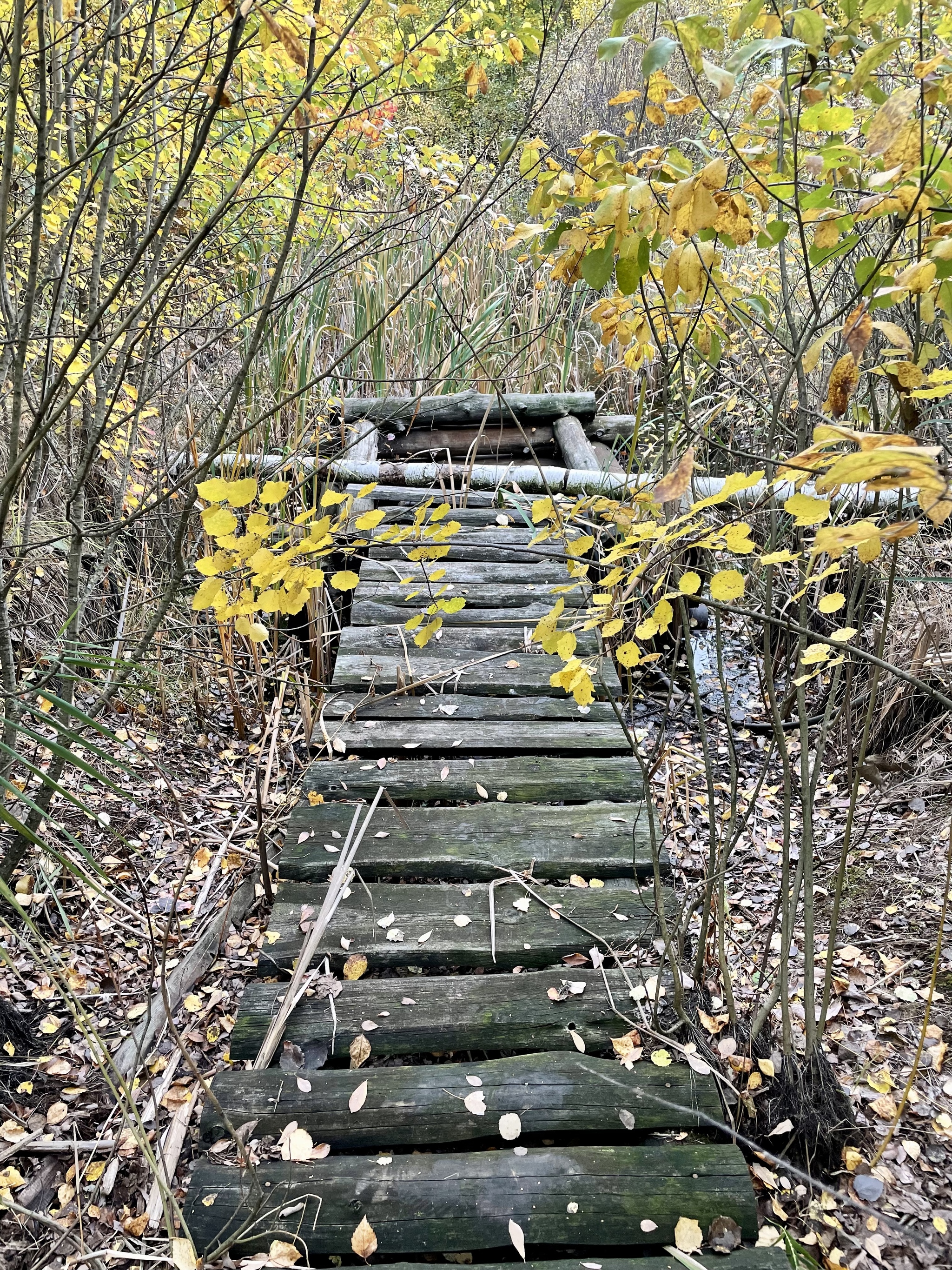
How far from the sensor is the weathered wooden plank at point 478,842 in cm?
218

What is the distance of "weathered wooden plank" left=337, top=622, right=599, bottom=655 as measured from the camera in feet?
10.2

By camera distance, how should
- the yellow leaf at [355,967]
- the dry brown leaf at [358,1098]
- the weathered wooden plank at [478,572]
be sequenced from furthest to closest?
the weathered wooden plank at [478,572], the yellow leaf at [355,967], the dry brown leaf at [358,1098]

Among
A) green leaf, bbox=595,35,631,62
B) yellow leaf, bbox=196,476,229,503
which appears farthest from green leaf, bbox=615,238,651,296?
yellow leaf, bbox=196,476,229,503

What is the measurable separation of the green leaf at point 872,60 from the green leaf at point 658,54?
0.30m

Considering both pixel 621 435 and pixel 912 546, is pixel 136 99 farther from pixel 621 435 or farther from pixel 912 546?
pixel 621 435

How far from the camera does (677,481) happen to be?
1.07 metres

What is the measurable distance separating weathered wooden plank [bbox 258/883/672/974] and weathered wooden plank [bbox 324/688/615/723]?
760 millimetres

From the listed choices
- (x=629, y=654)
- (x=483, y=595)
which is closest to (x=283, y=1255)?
(x=629, y=654)

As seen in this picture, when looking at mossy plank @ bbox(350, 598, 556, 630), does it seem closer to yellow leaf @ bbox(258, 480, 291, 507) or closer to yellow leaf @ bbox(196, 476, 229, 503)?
yellow leaf @ bbox(258, 480, 291, 507)

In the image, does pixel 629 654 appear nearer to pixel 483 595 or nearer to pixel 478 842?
pixel 478 842

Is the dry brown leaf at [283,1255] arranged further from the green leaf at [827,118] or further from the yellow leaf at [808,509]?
the green leaf at [827,118]

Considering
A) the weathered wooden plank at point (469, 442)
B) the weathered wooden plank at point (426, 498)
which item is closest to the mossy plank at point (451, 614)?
the weathered wooden plank at point (426, 498)

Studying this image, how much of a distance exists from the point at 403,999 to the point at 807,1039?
2.93ft

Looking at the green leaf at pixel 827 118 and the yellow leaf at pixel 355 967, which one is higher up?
the green leaf at pixel 827 118
